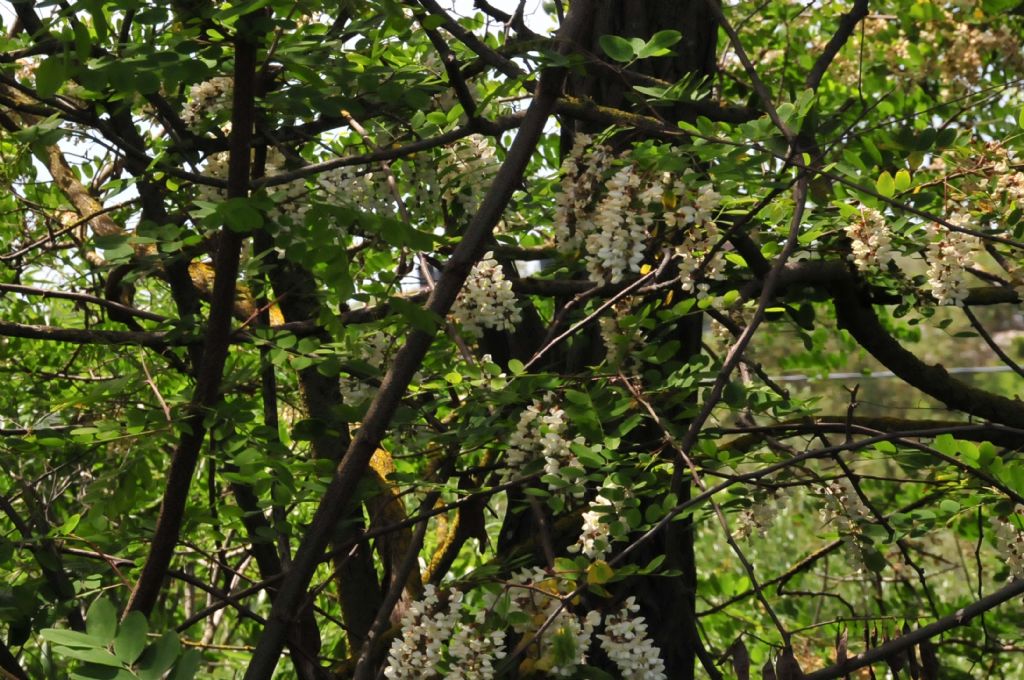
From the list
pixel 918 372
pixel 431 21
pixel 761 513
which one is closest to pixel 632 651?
pixel 761 513

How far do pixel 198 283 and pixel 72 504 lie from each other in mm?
1106

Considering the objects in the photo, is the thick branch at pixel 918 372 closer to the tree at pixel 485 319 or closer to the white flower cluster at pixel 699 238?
the tree at pixel 485 319

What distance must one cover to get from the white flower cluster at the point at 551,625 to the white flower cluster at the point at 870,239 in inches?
29.5

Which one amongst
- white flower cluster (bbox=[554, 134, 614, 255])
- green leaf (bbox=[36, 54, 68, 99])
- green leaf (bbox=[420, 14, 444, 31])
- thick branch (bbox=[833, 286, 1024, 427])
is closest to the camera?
green leaf (bbox=[36, 54, 68, 99])

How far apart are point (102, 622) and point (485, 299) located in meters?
0.93

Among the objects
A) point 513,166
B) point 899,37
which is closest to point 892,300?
point 513,166

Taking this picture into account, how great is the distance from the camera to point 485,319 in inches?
76.9

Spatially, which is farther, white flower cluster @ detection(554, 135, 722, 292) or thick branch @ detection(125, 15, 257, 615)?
white flower cluster @ detection(554, 135, 722, 292)

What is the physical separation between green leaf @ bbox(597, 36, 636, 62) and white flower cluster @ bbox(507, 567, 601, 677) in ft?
2.54

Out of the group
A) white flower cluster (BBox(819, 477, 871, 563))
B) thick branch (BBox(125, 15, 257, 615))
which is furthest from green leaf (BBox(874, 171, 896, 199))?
thick branch (BBox(125, 15, 257, 615))

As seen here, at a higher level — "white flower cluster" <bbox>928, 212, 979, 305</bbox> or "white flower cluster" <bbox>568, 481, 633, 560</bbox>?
"white flower cluster" <bbox>928, 212, 979, 305</bbox>

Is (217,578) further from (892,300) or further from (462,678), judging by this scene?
(892,300)

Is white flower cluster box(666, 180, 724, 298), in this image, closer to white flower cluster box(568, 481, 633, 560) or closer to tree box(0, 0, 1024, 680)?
tree box(0, 0, 1024, 680)

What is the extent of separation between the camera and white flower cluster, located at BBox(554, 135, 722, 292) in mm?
1727
